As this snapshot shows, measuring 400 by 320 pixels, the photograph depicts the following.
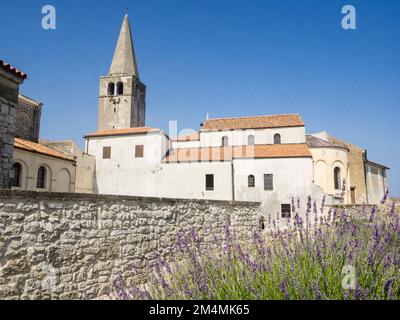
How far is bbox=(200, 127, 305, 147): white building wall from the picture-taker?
26672 millimetres

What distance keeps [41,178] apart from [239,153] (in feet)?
48.0

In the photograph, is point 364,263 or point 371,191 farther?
point 371,191

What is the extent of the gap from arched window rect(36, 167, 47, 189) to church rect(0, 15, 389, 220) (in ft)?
0.22

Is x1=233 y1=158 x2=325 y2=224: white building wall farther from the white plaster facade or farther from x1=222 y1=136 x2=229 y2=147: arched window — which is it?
the white plaster facade

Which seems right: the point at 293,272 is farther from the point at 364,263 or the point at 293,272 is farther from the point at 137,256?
the point at 137,256

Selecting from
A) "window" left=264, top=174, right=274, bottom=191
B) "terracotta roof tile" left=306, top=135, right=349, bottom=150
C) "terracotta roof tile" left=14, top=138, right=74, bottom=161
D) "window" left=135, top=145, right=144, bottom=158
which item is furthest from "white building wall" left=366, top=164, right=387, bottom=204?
"terracotta roof tile" left=14, top=138, right=74, bottom=161

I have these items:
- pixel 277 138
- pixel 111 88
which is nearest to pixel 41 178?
pixel 277 138

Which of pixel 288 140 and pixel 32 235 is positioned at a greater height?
pixel 288 140

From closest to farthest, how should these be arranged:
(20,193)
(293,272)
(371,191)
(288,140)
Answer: (293,272) → (20,193) → (288,140) → (371,191)
